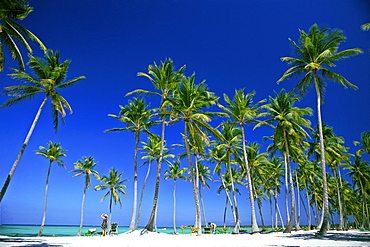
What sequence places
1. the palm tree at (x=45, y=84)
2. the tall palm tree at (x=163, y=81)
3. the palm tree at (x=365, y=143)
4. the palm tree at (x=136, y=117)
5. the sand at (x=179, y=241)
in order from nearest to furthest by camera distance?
the sand at (x=179, y=241), the palm tree at (x=45, y=84), the tall palm tree at (x=163, y=81), the palm tree at (x=136, y=117), the palm tree at (x=365, y=143)

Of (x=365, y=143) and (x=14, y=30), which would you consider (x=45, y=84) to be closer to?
(x=14, y=30)

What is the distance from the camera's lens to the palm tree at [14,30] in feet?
41.0

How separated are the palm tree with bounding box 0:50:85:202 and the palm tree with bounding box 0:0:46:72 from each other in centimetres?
201

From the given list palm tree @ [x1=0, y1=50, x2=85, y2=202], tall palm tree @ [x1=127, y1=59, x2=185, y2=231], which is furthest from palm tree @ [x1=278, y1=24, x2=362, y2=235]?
palm tree @ [x1=0, y1=50, x2=85, y2=202]

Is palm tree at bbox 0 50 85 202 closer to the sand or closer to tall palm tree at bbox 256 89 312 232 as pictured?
the sand

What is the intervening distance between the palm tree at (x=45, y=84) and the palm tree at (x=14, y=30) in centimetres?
201

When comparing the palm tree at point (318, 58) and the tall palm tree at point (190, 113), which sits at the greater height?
the palm tree at point (318, 58)

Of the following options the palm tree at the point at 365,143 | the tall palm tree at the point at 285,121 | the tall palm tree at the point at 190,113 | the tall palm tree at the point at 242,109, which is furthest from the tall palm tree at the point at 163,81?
the palm tree at the point at 365,143

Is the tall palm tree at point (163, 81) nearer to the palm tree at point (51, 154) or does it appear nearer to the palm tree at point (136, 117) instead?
the palm tree at point (136, 117)

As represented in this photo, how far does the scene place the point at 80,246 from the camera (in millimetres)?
8812

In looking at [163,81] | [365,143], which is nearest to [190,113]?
[163,81]

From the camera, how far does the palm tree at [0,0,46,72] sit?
12492 mm

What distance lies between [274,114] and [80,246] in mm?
19737

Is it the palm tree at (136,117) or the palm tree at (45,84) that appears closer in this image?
the palm tree at (45,84)
